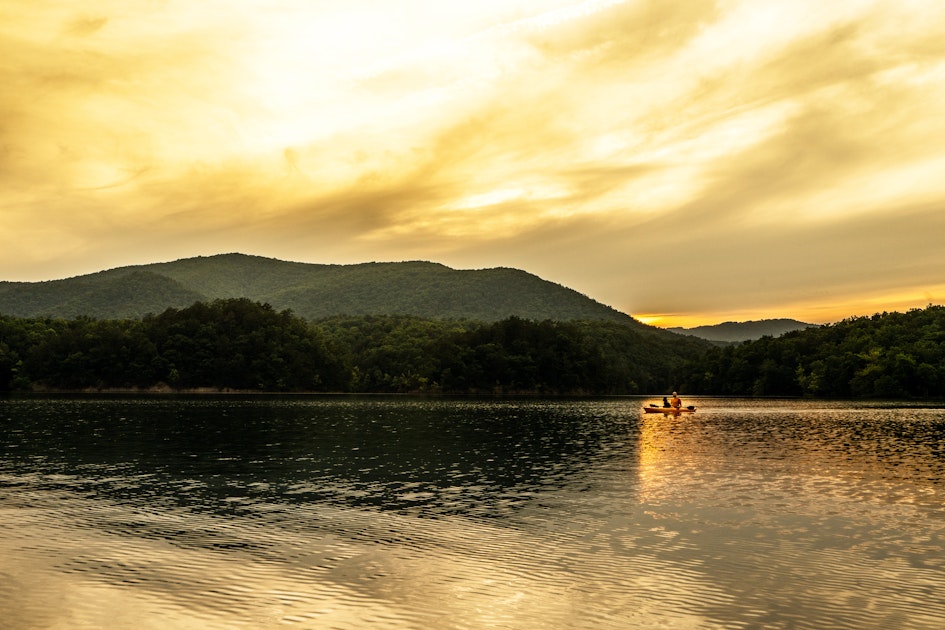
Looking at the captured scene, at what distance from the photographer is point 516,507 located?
34469mm

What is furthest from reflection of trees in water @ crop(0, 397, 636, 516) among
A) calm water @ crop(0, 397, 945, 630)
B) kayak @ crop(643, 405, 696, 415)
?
kayak @ crop(643, 405, 696, 415)

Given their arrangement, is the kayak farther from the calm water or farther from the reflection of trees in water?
the calm water

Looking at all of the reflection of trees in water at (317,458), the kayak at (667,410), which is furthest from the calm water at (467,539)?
the kayak at (667,410)

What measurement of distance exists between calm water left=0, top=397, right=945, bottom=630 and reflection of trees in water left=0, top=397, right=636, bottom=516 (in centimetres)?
36

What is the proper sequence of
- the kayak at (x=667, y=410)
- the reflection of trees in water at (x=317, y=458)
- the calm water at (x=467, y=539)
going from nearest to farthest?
the calm water at (x=467, y=539) → the reflection of trees in water at (x=317, y=458) → the kayak at (x=667, y=410)

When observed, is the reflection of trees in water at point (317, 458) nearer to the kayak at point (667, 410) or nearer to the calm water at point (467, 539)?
the calm water at point (467, 539)

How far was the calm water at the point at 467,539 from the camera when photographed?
18844 mm

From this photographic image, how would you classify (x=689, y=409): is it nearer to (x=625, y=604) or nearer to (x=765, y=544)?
(x=765, y=544)

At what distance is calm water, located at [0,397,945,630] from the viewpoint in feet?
61.8

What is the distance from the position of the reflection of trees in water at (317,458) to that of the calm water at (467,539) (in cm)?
36

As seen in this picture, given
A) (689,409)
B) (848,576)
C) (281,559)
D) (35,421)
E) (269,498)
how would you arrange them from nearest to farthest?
(848,576)
(281,559)
(269,498)
(35,421)
(689,409)

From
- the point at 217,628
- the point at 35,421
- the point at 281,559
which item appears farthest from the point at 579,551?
the point at 35,421

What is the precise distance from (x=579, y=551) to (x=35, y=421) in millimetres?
85546

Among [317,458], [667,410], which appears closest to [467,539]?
[317,458]
